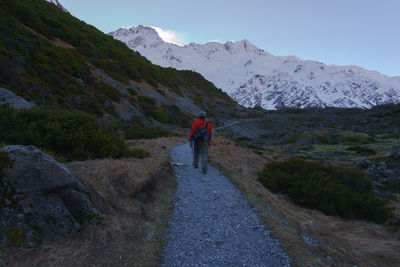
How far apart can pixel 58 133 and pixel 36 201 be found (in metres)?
3.96

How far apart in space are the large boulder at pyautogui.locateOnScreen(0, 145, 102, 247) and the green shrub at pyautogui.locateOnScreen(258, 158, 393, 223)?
268 inches

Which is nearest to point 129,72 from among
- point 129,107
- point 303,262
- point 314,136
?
point 129,107

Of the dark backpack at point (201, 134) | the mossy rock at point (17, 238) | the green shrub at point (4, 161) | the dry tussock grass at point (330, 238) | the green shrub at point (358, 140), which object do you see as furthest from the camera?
the green shrub at point (358, 140)

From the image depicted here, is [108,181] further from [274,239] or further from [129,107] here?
[129,107]

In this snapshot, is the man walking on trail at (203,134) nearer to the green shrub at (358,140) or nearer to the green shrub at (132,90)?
the green shrub at (358,140)

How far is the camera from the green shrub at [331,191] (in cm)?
733

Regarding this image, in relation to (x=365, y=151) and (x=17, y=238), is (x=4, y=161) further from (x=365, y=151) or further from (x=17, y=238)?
(x=365, y=151)

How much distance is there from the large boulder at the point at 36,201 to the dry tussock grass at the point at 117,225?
0.16 metres

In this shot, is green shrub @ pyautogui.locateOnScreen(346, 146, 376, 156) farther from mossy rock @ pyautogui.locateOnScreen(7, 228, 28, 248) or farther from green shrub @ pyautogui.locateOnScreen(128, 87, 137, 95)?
green shrub @ pyautogui.locateOnScreen(128, 87, 137, 95)

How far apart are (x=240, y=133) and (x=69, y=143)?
133 feet

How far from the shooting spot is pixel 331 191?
25.1 ft

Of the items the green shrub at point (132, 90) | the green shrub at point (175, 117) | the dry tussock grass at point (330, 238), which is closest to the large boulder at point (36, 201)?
the dry tussock grass at point (330, 238)

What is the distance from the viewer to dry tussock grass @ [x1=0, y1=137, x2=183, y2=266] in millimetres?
2834

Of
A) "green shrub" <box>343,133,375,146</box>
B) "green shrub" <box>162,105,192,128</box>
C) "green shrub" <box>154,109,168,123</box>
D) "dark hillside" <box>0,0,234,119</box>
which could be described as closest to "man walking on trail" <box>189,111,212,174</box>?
"dark hillside" <box>0,0,234,119</box>
